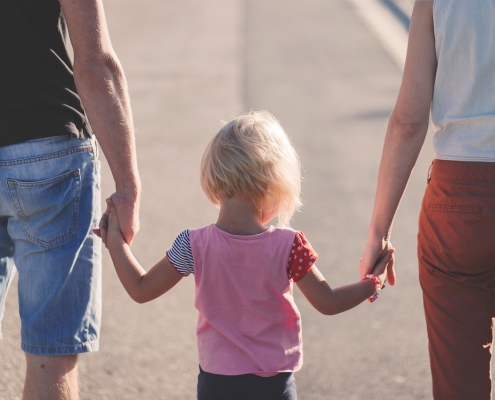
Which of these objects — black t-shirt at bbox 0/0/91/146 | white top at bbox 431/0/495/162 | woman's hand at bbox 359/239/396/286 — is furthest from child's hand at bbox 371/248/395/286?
black t-shirt at bbox 0/0/91/146

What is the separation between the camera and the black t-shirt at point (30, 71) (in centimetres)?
254

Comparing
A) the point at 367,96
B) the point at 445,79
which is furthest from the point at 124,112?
the point at 367,96

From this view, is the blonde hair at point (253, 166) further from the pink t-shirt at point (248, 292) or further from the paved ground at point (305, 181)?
the paved ground at point (305, 181)

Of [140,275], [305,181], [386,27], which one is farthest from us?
[386,27]

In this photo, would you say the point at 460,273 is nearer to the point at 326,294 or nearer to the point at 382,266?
the point at 382,266

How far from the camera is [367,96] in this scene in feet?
34.4

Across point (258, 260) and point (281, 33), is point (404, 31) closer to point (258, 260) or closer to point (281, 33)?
point (281, 33)

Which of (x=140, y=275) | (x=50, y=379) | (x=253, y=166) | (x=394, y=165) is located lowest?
(x=50, y=379)

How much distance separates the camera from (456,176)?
261cm

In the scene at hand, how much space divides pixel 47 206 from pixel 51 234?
0.09 metres

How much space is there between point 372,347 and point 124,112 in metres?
2.32

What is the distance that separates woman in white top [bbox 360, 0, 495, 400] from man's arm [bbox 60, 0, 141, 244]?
0.92 metres

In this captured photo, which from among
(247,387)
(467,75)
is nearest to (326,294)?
(247,387)

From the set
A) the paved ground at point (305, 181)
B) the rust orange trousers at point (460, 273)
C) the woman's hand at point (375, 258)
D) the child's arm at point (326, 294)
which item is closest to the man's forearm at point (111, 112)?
the child's arm at point (326, 294)
